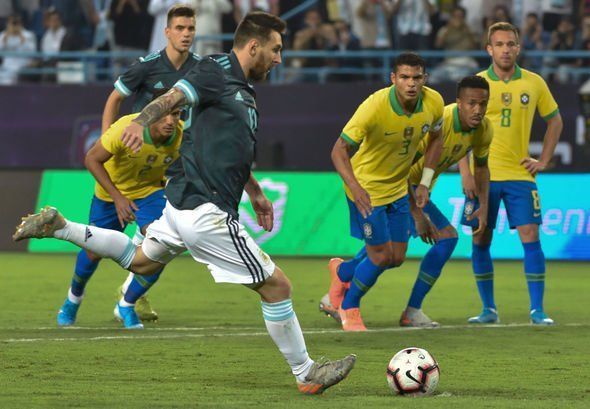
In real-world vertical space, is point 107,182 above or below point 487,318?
above

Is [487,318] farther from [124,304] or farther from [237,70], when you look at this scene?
[237,70]

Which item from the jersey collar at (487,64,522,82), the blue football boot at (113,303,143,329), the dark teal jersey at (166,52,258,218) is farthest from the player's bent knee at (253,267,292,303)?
the jersey collar at (487,64,522,82)

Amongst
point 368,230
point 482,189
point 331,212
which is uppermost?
point 482,189

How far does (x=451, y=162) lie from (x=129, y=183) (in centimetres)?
262

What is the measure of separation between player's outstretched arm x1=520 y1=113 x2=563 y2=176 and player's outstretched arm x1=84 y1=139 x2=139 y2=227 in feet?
10.9

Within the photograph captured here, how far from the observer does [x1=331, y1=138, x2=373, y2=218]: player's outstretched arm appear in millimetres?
9914

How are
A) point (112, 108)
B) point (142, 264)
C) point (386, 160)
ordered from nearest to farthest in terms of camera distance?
point (142, 264), point (386, 160), point (112, 108)

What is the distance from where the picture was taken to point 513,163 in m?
11.3

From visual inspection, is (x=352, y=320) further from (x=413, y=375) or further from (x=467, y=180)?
(x=413, y=375)

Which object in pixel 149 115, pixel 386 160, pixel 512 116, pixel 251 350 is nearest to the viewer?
pixel 149 115

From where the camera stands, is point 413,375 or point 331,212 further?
point 331,212

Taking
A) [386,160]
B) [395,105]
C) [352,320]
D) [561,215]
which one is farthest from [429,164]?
[561,215]

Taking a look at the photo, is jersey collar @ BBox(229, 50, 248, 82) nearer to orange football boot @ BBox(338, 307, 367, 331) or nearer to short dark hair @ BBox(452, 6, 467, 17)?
orange football boot @ BBox(338, 307, 367, 331)

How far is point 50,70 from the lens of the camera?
21172mm
